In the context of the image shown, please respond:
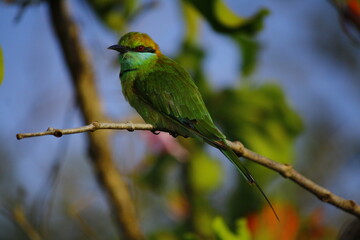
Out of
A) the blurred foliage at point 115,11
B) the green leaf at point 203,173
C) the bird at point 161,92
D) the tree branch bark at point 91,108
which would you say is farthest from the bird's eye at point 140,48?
the green leaf at point 203,173

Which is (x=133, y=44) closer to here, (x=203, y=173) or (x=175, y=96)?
(x=175, y=96)

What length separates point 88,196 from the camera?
196 centimetres

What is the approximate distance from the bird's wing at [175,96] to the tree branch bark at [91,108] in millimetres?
278

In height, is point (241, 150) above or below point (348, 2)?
below

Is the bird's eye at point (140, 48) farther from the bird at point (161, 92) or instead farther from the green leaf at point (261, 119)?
the green leaf at point (261, 119)

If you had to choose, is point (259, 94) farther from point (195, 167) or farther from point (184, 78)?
point (184, 78)

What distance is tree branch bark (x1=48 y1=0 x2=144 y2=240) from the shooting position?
1885 millimetres

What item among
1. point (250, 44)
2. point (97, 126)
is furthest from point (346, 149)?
point (97, 126)

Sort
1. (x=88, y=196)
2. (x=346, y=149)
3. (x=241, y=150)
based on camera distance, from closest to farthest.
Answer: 1. (x=241, y=150)
2. (x=88, y=196)
3. (x=346, y=149)

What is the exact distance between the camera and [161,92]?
65.3 inches

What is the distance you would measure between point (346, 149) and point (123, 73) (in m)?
2.69

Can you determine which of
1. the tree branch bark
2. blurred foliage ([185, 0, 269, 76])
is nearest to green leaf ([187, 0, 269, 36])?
blurred foliage ([185, 0, 269, 76])

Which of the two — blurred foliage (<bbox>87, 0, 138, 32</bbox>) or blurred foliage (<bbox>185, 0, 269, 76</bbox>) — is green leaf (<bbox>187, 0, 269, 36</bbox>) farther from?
blurred foliage (<bbox>87, 0, 138, 32</bbox>)

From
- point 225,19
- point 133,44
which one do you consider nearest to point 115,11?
point 133,44
